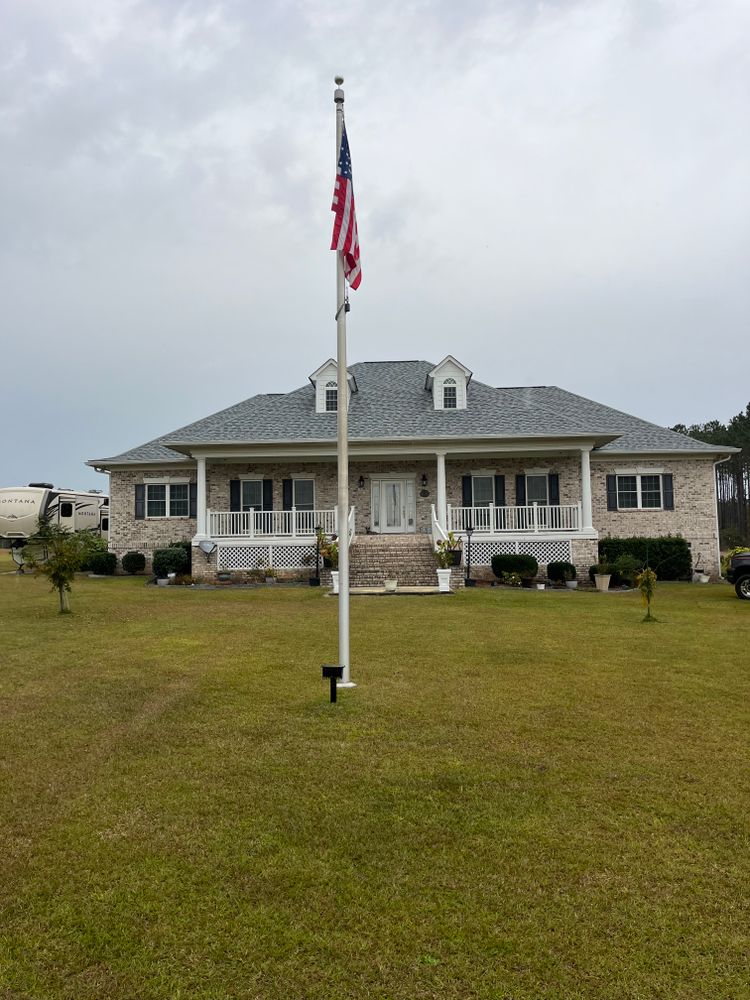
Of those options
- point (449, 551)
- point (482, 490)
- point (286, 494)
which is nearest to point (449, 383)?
point (482, 490)

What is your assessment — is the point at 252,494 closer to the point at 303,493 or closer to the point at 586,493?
the point at 303,493

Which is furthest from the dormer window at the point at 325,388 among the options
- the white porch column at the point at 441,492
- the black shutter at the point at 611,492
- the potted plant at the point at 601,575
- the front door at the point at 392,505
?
the potted plant at the point at 601,575

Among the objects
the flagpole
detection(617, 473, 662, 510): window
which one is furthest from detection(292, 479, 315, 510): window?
the flagpole

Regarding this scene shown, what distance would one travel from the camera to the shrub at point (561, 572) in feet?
65.9

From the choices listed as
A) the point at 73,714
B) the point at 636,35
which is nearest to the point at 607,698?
the point at 73,714

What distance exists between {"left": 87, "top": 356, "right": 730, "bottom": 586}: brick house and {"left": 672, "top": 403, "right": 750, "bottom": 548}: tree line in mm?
26298

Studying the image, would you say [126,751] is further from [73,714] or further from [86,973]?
[86,973]

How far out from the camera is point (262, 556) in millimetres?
21531

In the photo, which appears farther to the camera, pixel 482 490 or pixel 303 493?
pixel 303 493

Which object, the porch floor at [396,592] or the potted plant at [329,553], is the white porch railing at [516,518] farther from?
the porch floor at [396,592]

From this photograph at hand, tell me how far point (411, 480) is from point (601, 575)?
23.5ft

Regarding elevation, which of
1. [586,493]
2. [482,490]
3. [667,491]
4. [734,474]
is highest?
[734,474]

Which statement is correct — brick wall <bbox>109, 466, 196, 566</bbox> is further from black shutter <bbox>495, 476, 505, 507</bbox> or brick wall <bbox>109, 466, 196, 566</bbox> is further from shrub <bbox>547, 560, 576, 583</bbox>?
shrub <bbox>547, 560, 576, 583</bbox>

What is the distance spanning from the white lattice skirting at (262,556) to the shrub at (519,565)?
5916 millimetres
